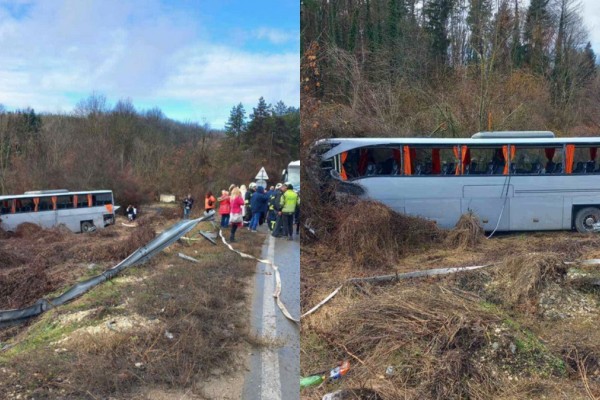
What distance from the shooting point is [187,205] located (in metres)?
2.51

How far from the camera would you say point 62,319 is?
3.07 meters

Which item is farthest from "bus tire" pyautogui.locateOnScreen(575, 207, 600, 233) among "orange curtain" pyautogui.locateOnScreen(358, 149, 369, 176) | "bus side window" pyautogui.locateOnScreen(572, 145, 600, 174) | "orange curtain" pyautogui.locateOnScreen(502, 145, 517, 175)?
"orange curtain" pyautogui.locateOnScreen(358, 149, 369, 176)

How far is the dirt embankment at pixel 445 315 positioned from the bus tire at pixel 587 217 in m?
0.37

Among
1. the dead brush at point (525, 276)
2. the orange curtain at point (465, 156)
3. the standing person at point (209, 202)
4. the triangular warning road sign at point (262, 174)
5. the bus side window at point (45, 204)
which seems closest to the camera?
the triangular warning road sign at point (262, 174)

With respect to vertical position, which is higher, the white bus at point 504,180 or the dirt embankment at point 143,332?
the white bus at point 504,180

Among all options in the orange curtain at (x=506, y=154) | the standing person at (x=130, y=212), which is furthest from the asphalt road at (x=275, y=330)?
the orange curtain at (x=506, y=154)

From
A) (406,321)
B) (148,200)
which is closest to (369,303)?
(406,321)

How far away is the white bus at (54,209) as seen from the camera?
369 cm

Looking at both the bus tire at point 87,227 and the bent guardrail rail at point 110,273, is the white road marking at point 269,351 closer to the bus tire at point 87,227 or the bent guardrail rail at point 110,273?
the bent guardrail rail at point 110,273

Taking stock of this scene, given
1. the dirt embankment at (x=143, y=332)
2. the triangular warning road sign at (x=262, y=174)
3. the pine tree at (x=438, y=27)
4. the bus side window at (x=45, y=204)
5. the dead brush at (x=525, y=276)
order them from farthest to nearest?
the bus side window at (x=45, y=204)
the pine tree at (x=438, y=27)
the dead brush at (x=525, y=276)
the dirt embankment at (x=143, y=332)
the triangular warning road sign at (x=262, y=174)

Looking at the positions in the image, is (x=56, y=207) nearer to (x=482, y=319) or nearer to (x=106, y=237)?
(x=106, y=237)

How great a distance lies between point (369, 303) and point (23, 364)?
1848 millimetres

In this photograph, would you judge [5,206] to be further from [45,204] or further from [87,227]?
[87,227]

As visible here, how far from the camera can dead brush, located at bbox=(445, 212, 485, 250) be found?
161 inches
